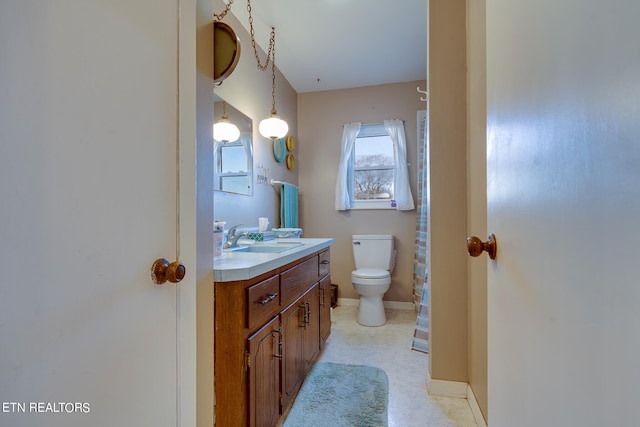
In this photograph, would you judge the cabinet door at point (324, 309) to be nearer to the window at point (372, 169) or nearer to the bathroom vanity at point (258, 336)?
the bathroom vanity at point (258, 336)

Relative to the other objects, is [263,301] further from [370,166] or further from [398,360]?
[370,166]

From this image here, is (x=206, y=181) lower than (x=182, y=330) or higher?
higher

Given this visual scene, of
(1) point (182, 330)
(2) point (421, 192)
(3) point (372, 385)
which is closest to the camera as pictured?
(1) point (182, 330)

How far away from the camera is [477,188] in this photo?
4.64 feet

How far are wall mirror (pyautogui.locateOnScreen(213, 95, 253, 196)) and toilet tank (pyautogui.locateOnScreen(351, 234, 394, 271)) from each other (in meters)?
1.38

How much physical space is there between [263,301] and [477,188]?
1.16 metres

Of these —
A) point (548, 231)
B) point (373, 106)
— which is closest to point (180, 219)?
point (548, 231)

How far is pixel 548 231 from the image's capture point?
48 centimetres

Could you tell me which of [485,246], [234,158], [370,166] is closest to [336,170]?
[370,166]

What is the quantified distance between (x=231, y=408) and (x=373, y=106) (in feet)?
10.2

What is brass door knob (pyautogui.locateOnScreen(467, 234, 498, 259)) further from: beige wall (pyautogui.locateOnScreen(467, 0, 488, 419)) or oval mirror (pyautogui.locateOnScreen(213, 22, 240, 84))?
oval mirror (pyautogui.locateOnScreen(213, 22, 240, 84))

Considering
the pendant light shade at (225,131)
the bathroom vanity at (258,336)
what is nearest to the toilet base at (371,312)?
the bathroom vanity at (258,336)

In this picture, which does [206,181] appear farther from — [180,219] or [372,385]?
[372,385]

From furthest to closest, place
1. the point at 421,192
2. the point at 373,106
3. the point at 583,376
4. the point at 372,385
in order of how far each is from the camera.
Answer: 1. the point at 373,106
2. the point at 421,192
3. the point at 372,385
4. the point at 583,376
